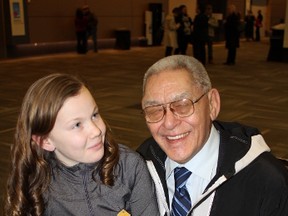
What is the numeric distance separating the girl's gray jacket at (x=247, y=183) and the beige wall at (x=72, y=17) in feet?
44.9

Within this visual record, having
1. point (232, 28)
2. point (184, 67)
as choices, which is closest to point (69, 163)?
point (184, 67)

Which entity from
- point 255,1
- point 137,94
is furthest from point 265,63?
point 255,1

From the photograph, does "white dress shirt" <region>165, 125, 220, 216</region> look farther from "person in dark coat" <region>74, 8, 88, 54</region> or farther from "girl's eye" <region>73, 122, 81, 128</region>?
"person in dark coat" <region>74, 8, 88, 54</region>

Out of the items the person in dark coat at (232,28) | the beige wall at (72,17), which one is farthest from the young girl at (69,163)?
the beige wall at (72,17)

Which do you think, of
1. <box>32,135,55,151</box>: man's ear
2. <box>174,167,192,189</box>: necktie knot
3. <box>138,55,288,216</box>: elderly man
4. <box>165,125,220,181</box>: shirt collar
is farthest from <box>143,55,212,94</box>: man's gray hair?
<box>32,135,55,151</box>: man's ear

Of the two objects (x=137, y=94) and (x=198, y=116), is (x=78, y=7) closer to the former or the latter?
(x=137, y=94)

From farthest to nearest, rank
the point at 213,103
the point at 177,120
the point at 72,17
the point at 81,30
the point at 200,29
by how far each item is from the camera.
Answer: the point at 72,17 → the point at 81,30 → the point at 200,29 → the point at 213,103 → the point at 177,120

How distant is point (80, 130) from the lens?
1.69m

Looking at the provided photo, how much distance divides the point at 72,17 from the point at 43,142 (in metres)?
14.9

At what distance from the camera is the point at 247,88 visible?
339 inches

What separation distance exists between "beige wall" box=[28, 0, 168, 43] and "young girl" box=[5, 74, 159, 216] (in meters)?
13.4

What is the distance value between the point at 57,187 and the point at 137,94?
243 inches

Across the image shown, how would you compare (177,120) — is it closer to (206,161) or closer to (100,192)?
(206,161)

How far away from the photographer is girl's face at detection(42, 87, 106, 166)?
1.67m
